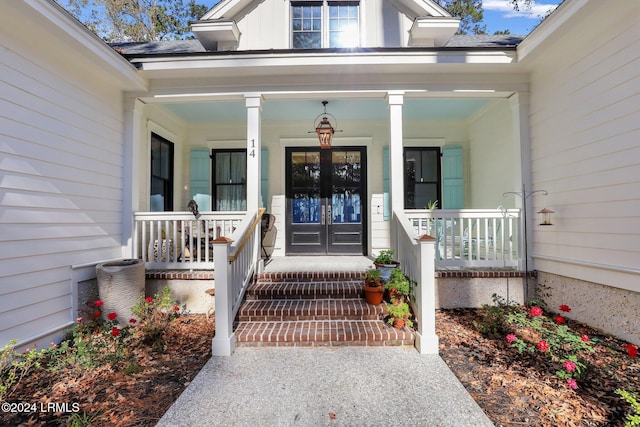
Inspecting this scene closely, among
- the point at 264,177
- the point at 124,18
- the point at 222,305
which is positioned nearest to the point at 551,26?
the point at 222,305

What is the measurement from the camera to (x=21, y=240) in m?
2.80

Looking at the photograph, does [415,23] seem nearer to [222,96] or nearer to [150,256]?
[222,96]

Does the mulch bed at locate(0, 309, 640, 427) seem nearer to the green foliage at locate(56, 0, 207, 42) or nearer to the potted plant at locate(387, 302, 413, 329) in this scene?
the potted plant at locate(387, 302, 413, 329)

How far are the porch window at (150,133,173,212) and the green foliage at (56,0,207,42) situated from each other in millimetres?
8485

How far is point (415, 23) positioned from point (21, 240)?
230 inches

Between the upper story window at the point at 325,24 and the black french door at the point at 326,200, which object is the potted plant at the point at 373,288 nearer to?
the black french door at the point at 326,200

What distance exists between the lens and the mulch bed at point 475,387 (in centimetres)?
200

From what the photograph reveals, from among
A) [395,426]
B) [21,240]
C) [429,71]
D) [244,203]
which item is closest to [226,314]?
[395,426]

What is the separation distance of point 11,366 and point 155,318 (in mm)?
1112

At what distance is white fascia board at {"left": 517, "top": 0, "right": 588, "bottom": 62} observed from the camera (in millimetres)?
2932

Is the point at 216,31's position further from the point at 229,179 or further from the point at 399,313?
the point at 399,313

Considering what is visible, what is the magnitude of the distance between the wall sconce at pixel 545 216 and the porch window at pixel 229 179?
487 cm

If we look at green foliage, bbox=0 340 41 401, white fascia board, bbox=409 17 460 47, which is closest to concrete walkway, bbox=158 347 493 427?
green foliage, bbox=0 340 41 401

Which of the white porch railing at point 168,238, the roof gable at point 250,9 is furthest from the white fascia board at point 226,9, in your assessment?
the white porch railing at point 168,238
